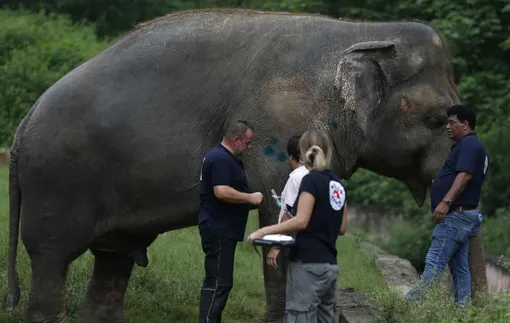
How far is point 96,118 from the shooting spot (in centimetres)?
957

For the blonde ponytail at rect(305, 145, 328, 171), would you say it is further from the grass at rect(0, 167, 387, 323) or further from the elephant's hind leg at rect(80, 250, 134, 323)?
the elephant's hind leg at rect(80, 250, 134, 323)

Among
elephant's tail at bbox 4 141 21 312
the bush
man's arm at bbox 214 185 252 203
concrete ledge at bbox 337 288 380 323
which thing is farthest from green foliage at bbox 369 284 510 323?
the bush

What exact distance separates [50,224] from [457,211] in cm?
315

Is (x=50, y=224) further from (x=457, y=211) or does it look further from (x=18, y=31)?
(x=18, y=31)

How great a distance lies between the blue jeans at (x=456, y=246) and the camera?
10.2 m

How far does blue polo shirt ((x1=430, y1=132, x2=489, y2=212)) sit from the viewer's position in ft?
32.7

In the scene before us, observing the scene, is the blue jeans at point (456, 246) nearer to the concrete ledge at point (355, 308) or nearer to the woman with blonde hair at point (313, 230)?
the concrete ledge at point (355, 308)

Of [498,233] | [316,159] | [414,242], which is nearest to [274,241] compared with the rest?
[316,159]

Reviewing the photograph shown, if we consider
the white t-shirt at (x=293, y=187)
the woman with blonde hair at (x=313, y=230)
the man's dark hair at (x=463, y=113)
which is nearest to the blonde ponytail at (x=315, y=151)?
the woman with blonde hair at (x=313, y=230)

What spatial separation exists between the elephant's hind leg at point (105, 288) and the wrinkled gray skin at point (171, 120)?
0.44 m

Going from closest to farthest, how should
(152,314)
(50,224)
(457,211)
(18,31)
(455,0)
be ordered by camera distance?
(50,224) → (457,211) → (152,314) → (455,0) → (18,31)

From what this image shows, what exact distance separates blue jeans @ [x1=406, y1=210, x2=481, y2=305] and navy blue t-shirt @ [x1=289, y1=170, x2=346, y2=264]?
7.18ft

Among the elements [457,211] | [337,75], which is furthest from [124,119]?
[457,211]

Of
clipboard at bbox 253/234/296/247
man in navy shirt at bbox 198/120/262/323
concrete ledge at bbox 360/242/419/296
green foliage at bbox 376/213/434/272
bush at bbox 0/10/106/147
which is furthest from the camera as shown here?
bush at bbox 0/10/106/147
